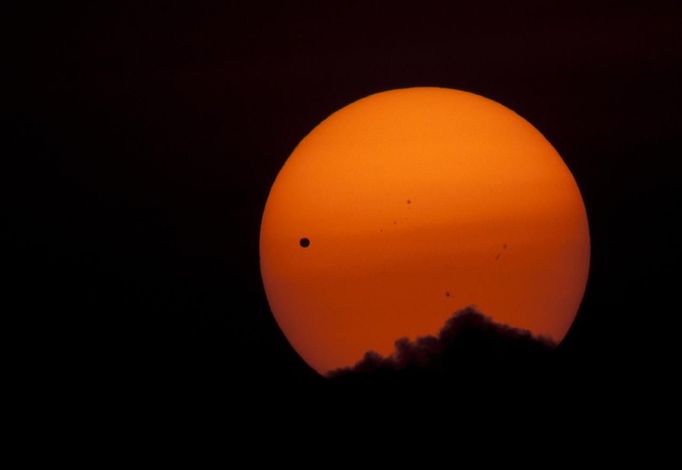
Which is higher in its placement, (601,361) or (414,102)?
(414,102)

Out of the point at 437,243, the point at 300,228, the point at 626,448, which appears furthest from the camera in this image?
the point at 626,448

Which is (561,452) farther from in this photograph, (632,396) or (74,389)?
(74,389)

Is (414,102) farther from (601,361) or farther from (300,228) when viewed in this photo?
(601,361)

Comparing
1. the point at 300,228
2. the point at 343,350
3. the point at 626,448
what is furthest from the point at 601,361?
→ the point at 300,228

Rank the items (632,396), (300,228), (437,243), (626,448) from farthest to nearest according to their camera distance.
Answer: (632,396), (626,448), (300,228), (437,243)

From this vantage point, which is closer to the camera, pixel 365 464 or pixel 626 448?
pixel 365 464

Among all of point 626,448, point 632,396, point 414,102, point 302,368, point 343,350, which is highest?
point 414,102
